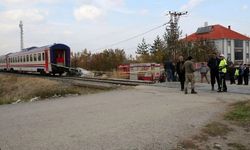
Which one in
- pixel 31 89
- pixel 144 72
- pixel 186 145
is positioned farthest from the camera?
pixel 144 72

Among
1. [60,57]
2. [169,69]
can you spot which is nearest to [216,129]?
[169,69]

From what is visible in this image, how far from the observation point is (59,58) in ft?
121

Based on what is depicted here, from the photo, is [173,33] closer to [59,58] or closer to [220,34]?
[59,58]

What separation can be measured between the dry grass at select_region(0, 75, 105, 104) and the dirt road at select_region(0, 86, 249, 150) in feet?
25.2

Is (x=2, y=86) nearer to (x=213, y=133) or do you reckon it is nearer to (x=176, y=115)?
(x=176, y=115)

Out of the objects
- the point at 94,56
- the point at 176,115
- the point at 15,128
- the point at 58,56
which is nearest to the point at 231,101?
the point at 176,115

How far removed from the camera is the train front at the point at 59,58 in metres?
36.0

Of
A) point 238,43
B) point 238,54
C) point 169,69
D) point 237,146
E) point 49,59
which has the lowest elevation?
point 237,146

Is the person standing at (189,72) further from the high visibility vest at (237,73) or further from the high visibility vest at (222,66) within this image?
the high visibility vest at (237,73)

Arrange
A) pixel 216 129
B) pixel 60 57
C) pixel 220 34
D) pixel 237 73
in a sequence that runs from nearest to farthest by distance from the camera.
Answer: pixel 216 129, pixel 237 73, pixel 60 57, pixel 220 34

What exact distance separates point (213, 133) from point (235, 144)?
854 mm

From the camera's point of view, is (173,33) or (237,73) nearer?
(237,73)

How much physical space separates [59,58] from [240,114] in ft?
87.6

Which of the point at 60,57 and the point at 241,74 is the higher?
the point at 60,57
